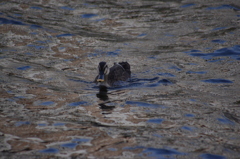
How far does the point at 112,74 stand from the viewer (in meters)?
9.97

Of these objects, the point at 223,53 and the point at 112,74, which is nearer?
the point at 112,74

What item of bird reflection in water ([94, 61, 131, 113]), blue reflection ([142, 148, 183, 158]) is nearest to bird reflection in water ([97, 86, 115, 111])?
bird reflection in water ([94, 61, 131, 113])

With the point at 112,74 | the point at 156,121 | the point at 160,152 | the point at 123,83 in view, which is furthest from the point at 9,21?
the point at 160,152

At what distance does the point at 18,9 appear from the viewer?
1731cm

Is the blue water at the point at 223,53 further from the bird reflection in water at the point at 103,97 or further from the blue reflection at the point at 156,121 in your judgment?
the blue reflection at the point at 156,121

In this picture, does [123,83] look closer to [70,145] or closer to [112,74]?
Result: [112,74]

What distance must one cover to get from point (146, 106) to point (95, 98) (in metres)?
1.38

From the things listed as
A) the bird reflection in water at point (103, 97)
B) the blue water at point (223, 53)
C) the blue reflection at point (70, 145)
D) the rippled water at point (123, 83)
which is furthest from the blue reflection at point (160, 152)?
the blue water at point (223, 53)

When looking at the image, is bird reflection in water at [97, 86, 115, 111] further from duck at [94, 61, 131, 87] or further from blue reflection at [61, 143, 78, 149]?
blue reflection at [61, 143, 78, 149]

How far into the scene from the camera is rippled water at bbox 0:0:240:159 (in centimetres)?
613

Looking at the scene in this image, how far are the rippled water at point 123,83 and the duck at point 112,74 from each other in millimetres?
262

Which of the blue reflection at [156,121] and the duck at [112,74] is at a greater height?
the duck at [112,74]

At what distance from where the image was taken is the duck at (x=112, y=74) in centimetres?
912

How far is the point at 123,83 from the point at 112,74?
40cm
